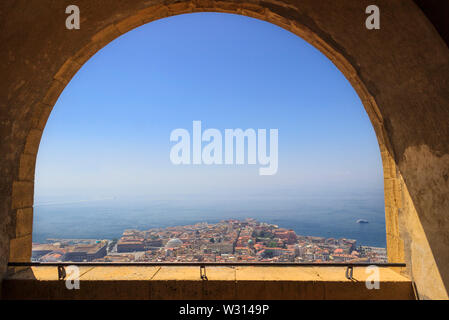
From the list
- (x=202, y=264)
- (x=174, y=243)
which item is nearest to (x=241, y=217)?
(x=174, y=243)

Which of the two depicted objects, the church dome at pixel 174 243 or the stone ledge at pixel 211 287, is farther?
the church dome at pixel 174 243

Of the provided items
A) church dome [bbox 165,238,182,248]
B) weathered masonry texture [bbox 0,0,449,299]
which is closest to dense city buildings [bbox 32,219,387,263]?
church dome [bbox 165,238,182,248]

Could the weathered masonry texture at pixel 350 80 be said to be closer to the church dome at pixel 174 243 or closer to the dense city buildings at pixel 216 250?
the dense city buildings at pixel 216 250

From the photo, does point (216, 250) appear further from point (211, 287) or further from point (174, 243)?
point (211, 287)

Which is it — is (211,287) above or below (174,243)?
below

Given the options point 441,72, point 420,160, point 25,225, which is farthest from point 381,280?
point 25,225

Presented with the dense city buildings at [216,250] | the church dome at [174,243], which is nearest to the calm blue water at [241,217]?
the dense city buildings at [216,250]

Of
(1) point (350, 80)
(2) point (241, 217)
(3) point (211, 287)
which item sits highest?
(1) point (350, 80)
